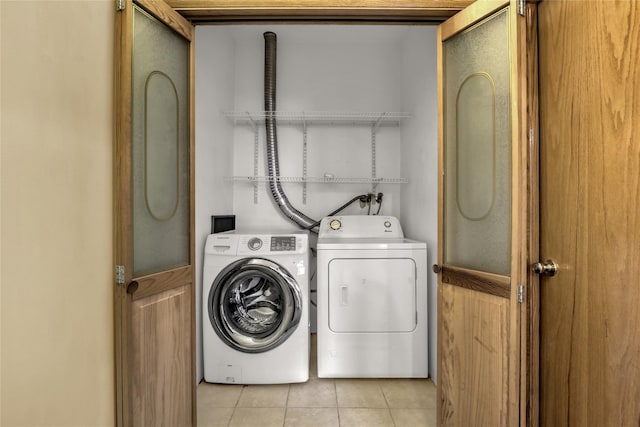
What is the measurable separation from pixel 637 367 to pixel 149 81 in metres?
1.85

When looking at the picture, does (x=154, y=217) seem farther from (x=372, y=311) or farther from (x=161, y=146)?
(x=372, y=311)

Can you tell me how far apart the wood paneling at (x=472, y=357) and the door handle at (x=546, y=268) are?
16cm

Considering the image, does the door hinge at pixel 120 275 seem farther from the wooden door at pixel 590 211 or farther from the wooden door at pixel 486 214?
the wooden door at pixel 590 211

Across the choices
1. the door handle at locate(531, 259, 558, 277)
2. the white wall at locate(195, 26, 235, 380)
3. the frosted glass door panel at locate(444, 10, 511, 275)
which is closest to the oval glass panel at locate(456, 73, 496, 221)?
the frosted glass door panel at locate(444, 10, 511, 275)

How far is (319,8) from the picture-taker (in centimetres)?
150

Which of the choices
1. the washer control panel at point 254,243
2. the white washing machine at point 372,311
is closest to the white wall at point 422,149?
A: the white washing machine at point 372,311

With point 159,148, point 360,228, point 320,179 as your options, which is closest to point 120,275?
point 159,148

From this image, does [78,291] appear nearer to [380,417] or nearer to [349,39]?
[380,417]

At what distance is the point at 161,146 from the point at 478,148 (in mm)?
1314

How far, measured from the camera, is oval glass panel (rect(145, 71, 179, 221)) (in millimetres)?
1392

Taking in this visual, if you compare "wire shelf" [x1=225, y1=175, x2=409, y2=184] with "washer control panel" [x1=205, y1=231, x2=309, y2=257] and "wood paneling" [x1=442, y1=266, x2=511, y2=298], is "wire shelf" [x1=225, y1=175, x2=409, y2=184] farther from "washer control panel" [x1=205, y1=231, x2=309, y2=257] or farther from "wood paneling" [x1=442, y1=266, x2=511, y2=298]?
"wood paneling" [x1=442, y1=266, x2=511, y2=298]

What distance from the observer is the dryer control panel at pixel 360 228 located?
2758mm

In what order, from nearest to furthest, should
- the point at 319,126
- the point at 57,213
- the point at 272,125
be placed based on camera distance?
the point at 57,213
the point at 272,125
the point at 319,126

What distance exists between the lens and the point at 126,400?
1247 mm
